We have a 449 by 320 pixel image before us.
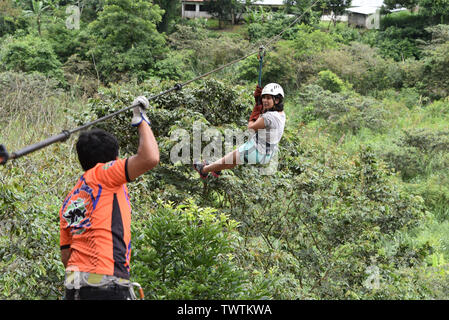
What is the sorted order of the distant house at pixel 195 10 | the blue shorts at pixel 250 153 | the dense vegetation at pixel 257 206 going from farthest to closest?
the distant house at pixel 195 10
the blue shorts at pixel 250 153
the dense vegetation at pixel 257 206

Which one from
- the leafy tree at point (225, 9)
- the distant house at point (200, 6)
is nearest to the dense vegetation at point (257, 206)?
the leafy tree at point (225, 9)

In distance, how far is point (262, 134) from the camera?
4.71 meters

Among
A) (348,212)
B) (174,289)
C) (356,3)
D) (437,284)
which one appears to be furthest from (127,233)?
(356,3)

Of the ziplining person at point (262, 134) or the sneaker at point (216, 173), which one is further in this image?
the sneaker at point (216, 173)

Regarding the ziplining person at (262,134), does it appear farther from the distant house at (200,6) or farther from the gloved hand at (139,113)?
the distant house at (200,6)

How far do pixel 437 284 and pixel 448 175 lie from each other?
21.3ft

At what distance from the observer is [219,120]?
637 centimetres

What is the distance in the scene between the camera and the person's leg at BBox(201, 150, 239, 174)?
15.7 ft

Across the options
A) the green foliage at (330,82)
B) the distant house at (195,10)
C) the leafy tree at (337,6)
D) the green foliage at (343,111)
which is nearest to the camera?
the green foliage at (343,111)

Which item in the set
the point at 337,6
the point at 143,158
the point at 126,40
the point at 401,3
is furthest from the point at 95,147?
the point at 337,6

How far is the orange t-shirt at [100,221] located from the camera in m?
2.19

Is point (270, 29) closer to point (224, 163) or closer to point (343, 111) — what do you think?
point (343, 111)

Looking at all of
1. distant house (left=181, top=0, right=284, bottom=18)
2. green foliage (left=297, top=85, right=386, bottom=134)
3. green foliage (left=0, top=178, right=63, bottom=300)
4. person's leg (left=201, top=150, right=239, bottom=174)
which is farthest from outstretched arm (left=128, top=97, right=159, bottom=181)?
distant house (left=181, top=0, right=284, bottom=18)

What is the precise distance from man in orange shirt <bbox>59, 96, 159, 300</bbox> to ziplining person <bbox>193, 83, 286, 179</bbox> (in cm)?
238
